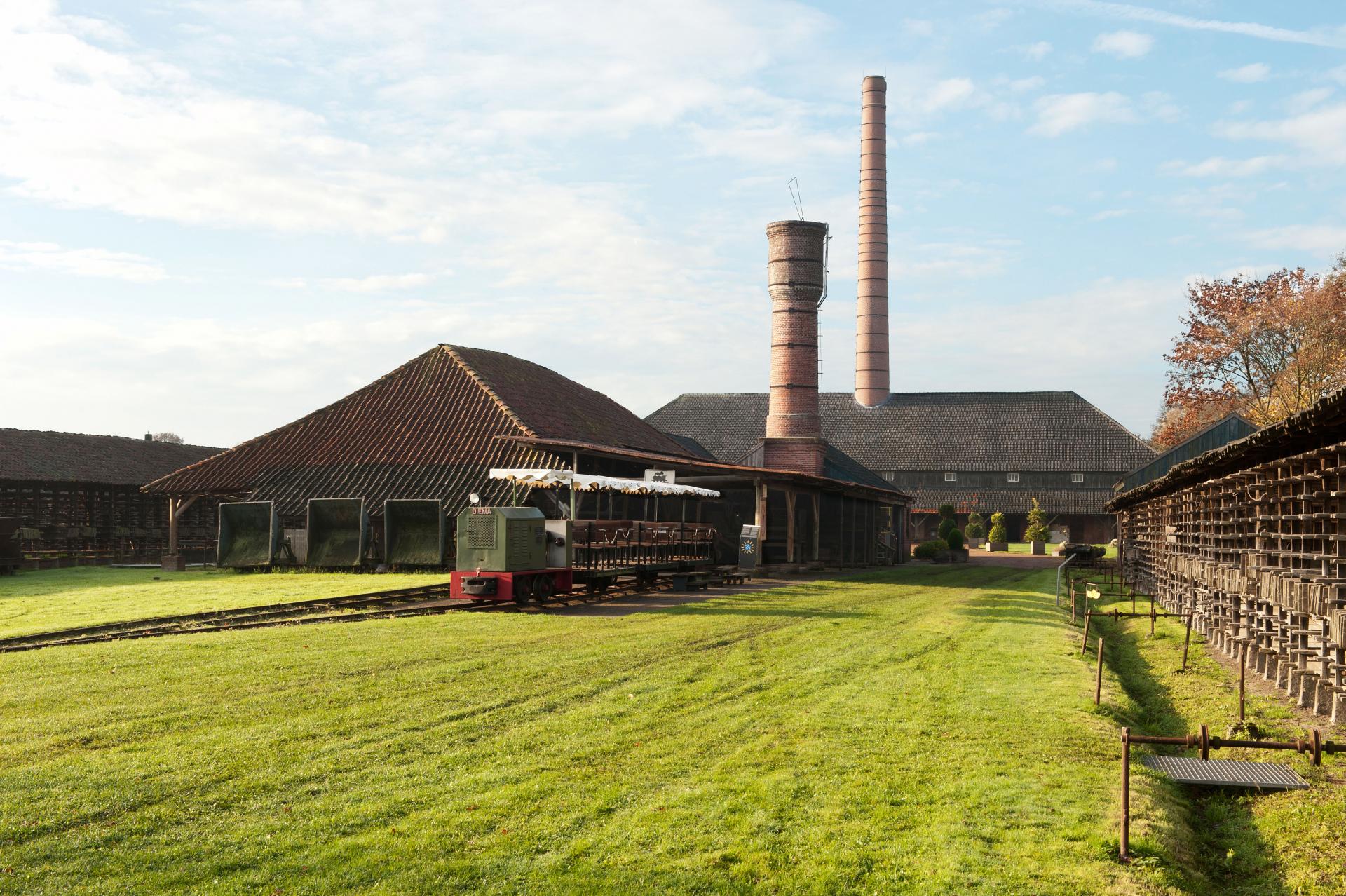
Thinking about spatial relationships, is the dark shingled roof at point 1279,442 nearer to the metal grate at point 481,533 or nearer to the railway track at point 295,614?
the railway track at point 295,614

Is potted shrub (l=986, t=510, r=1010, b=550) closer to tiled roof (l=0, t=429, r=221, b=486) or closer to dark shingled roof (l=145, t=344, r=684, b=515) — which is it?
dark shingled roof (l=145, t=344, r=684, b=515)

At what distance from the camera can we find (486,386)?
121 feet

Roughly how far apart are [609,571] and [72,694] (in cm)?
1540

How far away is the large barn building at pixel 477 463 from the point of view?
107ft

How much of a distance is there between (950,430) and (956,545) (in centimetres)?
2264

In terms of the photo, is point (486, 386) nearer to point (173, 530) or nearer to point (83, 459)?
point (173, 530)

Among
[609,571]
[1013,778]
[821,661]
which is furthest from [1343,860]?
[609,571]

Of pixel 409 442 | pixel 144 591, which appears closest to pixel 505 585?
pixel 144 591

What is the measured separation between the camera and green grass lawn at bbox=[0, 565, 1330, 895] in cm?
674

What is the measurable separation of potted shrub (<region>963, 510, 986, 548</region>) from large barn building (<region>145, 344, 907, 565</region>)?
22039 mm

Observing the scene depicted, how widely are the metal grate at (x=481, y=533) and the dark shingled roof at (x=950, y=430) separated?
45.3 meters

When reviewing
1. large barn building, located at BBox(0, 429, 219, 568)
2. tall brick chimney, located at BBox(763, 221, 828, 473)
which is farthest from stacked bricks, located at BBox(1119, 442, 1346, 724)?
large barn building, located at BBox(0, 429, 219, 568)

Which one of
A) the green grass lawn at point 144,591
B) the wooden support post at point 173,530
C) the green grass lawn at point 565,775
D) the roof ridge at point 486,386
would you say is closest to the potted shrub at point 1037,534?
the roof ridge at point 486,386

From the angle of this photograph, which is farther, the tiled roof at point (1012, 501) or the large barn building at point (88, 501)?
the tiled roof at point (1012, 501)
